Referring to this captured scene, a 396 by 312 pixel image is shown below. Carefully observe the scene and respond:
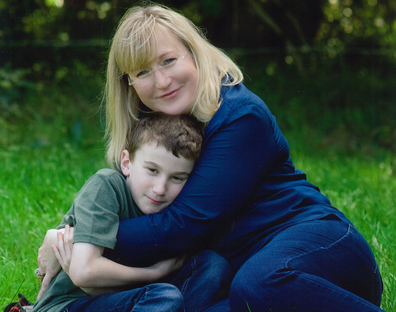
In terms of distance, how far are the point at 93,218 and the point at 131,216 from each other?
0.26 m

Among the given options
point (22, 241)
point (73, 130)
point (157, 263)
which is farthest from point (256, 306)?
point (73, 130)

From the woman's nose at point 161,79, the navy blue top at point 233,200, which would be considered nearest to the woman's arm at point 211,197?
the navy blue top at point 233,200

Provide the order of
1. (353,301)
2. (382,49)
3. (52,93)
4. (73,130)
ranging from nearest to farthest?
(353,301), (73,130), (52,93), (382,49)

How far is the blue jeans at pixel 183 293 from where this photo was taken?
1.87 m

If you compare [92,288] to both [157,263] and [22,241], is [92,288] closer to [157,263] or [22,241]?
[157,263]

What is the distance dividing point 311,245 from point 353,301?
0.84 feet

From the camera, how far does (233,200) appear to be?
6.59 ft

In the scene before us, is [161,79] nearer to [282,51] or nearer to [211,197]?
[211,197]

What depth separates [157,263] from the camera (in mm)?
2096

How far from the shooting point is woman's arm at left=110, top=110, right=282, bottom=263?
6.55ft

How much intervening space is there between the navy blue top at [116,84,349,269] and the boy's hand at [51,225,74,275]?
0.18 meters

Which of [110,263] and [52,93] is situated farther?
[52,93]

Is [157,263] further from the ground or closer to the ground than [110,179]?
closer to the ground

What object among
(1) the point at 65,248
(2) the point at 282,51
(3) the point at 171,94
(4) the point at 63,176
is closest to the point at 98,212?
(1) the point at 65,248
